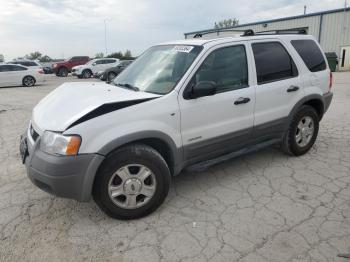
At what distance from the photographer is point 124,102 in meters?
3.08

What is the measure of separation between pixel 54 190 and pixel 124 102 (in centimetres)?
103

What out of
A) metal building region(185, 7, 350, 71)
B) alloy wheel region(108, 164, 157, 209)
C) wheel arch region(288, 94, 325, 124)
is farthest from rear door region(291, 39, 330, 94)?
metal building region(185, 7, 350, 71)

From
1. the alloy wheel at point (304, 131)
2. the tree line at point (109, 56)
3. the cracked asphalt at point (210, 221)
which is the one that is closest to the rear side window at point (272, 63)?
the alloy wheel at point (304, 131)

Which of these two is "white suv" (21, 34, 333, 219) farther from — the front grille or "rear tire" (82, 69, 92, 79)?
"rear tire" (82, 69, 92, 79)

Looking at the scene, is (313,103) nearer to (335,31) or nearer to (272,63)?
(272,63)

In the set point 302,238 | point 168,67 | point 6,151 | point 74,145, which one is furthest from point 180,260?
point 6,151

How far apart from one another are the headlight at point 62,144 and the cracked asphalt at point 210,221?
83 cm

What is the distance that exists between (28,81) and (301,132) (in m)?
18.5

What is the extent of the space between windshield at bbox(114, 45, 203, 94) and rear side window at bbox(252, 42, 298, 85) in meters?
0.91

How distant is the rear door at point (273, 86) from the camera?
4090mm

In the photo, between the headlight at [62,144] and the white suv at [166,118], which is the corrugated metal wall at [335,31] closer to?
the white suv at [166,118]

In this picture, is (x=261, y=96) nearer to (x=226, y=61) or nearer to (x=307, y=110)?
(x=226, y=61)

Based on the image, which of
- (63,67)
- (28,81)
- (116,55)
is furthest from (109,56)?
(28,81)

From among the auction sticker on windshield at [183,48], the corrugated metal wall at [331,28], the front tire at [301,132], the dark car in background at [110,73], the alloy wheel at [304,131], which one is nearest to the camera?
the auction sticker on windshield at [183,48]
